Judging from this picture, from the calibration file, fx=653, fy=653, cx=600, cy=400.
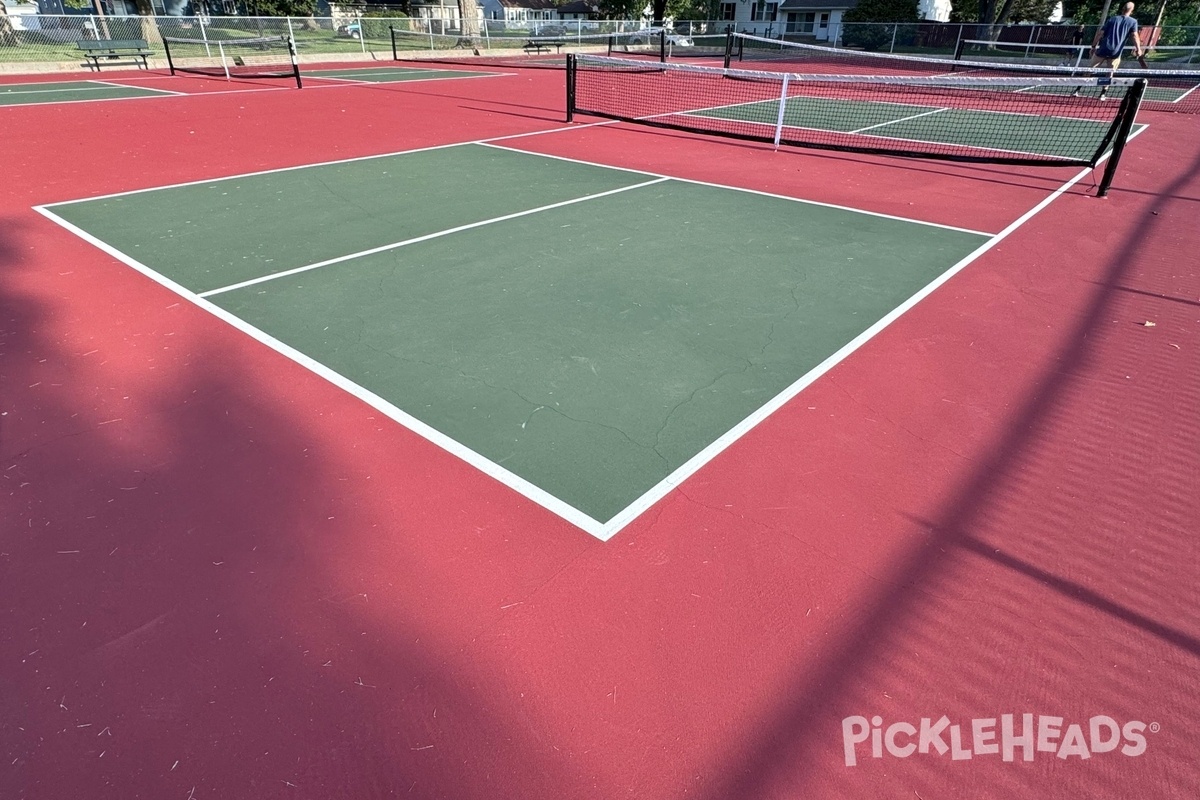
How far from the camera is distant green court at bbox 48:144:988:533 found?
14.0ft

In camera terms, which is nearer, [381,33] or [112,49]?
[112,49]

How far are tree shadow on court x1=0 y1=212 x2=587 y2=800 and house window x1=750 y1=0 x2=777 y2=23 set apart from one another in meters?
71.6

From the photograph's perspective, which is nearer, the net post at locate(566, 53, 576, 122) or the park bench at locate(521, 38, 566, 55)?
the net post at locate(566, 53, 576, 122)

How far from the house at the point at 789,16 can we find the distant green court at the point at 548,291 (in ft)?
179

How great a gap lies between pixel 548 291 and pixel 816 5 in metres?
63.3

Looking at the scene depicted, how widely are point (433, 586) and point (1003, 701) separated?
8.23 feet

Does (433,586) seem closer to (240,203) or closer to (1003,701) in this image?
(1003,701)

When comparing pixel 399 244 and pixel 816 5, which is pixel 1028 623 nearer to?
pixel 399 244

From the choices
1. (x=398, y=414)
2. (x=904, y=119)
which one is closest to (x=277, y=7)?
(x=904, y=119)

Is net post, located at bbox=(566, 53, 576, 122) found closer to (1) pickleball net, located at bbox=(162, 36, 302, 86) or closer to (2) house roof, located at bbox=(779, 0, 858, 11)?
(1) pickleball net, located at bbox=(162, 36, 302, 86)

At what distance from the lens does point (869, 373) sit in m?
4.96

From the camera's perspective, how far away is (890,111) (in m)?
17.6

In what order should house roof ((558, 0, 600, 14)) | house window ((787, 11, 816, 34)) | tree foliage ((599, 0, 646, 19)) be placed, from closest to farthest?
tree foliage ((599, 0, 646, 19))
house window ((787, 11, 816, 34))
house roof ((558, 0, 600, 14))

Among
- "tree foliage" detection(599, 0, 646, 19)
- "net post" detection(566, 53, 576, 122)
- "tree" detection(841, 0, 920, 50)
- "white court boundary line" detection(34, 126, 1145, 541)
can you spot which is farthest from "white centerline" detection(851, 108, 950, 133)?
"tree foliage" detection(599, 0, 646, 19)
